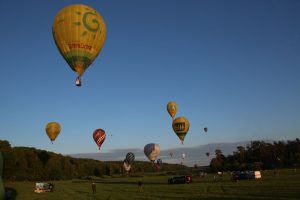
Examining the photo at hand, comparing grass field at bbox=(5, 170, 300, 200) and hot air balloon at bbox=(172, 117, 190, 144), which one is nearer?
grass field at bbox=(5, 170, 300, 200)

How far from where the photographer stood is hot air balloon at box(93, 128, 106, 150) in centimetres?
7268

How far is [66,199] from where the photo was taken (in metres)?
40.6

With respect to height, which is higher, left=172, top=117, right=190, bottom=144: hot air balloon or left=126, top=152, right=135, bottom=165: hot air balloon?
left=172, top=117, right=190, bottom=144: hot air balloon

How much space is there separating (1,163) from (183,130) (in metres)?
57.9

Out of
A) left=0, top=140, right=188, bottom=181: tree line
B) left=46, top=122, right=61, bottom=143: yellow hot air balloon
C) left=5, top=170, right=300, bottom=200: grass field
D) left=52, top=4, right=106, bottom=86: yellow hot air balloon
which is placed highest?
left=52, top=4, right=106, bottom=86: yellow hot air balloon

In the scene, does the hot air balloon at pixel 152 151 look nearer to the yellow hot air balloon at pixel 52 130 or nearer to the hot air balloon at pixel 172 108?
the hot air balloon at pixel 172 108

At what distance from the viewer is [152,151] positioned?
8294cm

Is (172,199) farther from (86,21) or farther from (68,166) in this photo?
(68,166)

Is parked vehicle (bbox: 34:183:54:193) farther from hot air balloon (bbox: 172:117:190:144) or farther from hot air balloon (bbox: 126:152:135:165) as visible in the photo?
hot air balloon (bbox: 126:152:135:165)

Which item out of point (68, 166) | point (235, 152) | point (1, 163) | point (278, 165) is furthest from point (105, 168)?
point (1, 163)

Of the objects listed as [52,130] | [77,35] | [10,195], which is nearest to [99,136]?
[52,130]

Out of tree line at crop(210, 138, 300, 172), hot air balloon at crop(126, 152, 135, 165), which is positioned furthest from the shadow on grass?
tree line at crop(210, 138, 300, 172)

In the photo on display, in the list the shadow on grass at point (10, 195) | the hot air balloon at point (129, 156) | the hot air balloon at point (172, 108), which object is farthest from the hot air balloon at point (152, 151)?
the shadow on grass at point (10, 195)

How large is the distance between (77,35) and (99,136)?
40.8 metres
